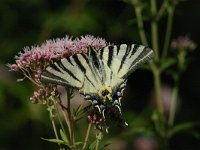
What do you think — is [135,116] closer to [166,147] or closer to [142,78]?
[166,147]

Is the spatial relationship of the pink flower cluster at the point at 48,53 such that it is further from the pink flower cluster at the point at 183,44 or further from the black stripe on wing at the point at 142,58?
the pink flower cluster at the point at 183,44

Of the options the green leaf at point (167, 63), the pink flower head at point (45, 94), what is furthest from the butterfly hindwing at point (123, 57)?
the green leaf at point (167, 63)

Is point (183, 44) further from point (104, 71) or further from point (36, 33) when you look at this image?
point (104, 71)

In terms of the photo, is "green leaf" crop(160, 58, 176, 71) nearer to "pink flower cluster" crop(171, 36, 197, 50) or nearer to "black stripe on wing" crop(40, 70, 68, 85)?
"pink flower cluster" crop(171, 36, 197, 50)

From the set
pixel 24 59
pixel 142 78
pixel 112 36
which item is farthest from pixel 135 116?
pixel 24 59

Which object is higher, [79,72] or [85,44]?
[85,44]

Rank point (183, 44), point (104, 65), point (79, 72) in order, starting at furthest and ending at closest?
point (183, 44), point (104, 65), point (79, 72)

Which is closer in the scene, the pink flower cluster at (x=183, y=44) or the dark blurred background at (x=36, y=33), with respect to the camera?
the pink flower cluster at (x=183, y=44)

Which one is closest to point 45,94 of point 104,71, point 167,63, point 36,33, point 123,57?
point 104,71
